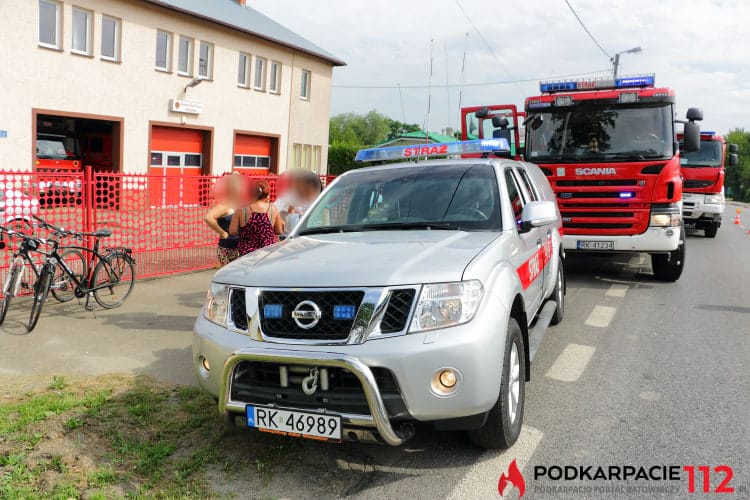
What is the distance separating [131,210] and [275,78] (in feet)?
66.2


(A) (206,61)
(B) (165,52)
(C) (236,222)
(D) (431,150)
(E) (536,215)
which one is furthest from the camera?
(A) (206,61)

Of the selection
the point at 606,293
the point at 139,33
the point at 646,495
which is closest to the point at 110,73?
the point at 139,33

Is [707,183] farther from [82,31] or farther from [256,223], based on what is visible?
[82,31]

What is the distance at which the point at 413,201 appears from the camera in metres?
4.84

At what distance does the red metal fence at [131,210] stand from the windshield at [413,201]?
409 centimetres

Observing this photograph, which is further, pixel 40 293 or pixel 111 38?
pixel 111 38

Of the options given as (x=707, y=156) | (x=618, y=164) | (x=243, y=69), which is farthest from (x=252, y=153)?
(x=618, y=164)

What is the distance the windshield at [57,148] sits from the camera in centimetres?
1948

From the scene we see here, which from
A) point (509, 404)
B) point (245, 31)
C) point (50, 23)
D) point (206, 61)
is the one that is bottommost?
point (509, 404)

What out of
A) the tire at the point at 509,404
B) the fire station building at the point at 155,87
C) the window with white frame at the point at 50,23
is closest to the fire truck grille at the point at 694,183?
the fire station building at the point at 155,87

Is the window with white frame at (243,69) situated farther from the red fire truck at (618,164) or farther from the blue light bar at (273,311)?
the blue light bar at (273,311)

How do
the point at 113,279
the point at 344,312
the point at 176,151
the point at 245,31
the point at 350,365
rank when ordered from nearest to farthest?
the point at 350,365, the point at 344,312, the point at 113,279, the point at 176,151, the point at 245,31

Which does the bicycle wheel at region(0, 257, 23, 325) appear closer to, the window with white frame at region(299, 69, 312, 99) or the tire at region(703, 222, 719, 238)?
the tire at region(703, 222, 719, 238)

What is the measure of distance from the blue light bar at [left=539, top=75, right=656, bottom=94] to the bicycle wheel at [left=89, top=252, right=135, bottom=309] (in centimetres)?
709
